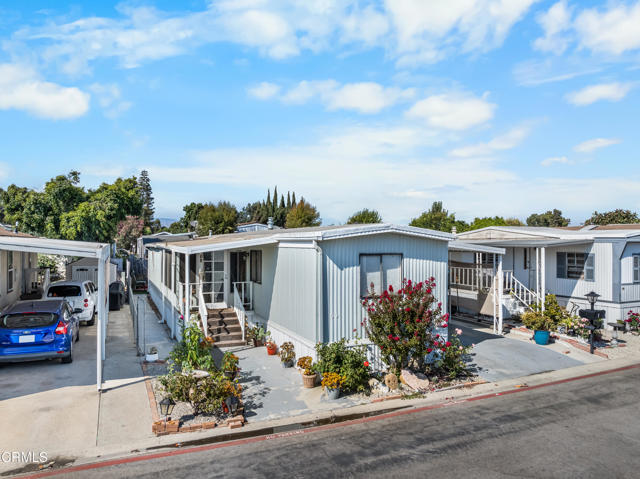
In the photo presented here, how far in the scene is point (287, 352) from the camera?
429 inches

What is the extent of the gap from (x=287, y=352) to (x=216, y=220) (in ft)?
150

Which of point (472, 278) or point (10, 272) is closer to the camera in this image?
point (10, 272)

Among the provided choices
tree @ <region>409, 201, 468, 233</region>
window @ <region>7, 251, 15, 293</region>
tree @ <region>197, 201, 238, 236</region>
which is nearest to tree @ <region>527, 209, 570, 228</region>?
tree @ <region>409, 201, 468, 233</region>

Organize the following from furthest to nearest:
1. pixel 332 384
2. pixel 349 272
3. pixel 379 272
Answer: pixel 379 272, pixel 349 272, pixel 332 384

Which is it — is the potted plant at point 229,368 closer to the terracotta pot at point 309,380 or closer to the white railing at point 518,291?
the terracotta pot at point 309,380

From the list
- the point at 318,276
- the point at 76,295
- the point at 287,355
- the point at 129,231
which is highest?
the point at 129,231

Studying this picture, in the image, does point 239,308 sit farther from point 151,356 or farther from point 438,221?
point 438,221

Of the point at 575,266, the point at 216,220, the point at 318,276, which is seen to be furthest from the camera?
the point at 216,220

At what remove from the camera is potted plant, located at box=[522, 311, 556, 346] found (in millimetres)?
13609

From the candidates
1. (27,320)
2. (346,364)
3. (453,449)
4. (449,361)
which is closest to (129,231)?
(27,320)

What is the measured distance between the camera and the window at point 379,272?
10430 mm

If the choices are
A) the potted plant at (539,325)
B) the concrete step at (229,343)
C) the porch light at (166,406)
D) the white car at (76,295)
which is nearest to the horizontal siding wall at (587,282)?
the potted plant at (539,325)

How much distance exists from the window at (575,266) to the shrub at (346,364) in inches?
467

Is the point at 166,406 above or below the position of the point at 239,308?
below
